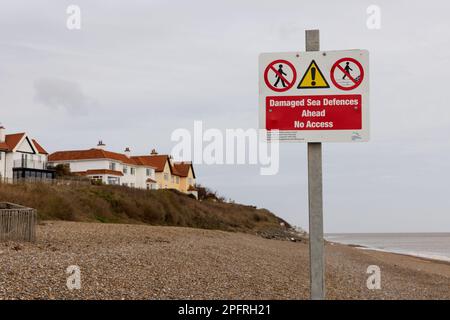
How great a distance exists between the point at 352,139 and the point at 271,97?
30.0 inches

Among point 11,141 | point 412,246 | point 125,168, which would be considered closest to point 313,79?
point 11,141

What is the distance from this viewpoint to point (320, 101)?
4406 millimetres

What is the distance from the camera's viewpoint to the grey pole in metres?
4.48

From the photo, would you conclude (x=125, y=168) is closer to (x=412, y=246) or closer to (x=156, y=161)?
(x=156, y=161)

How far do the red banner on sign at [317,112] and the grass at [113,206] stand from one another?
2667cm

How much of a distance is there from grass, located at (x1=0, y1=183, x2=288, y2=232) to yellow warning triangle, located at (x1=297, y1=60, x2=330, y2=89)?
26.8 m

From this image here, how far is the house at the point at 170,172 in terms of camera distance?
7825cm

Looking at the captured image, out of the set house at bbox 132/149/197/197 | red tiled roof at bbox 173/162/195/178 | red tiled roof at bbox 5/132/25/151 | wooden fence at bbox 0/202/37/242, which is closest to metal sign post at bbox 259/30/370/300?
wooden fence at bbox 0/202/37/242

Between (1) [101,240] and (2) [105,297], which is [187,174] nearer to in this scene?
(1) [101,240]

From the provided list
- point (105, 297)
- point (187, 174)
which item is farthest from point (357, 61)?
point (187, 174)

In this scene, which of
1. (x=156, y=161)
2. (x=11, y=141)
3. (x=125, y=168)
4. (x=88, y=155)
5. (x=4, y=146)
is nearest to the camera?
(x=4, y=146)

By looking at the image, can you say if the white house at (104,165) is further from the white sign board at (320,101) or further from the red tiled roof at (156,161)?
the white sign board at (320,101)

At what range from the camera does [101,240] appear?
20594mm

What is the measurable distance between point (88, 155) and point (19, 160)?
1184 centimetres
